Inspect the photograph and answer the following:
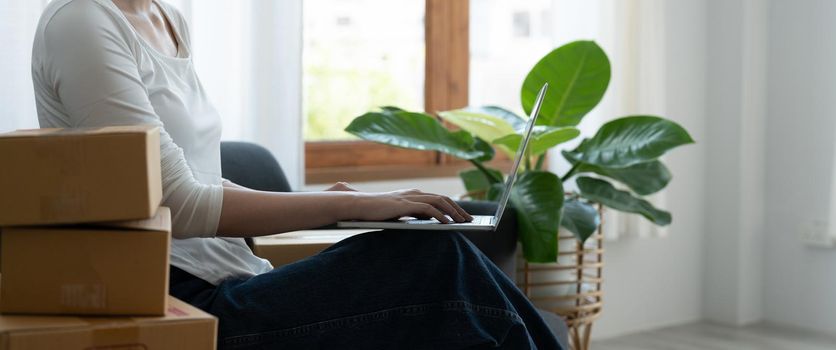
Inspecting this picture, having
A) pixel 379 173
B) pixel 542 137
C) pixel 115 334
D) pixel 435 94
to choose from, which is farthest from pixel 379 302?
pixel 435 94

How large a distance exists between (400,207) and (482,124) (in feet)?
3.35

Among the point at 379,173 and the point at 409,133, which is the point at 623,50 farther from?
the point at 409,133

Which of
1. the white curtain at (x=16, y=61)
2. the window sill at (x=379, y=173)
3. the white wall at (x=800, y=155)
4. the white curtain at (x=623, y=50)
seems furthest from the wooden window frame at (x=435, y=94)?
the white wall at (x=800, y=155)

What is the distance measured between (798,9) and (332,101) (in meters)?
1.73

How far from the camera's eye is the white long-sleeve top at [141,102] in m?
1.38

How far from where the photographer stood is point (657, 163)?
2.57 m

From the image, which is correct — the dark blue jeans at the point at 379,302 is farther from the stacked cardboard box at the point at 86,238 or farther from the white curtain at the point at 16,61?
the white curtain at the point at 16,61

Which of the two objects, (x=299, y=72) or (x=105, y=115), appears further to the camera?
(x=299, y=72)

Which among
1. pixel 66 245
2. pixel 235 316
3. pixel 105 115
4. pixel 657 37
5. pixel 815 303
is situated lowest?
pixel 815 303

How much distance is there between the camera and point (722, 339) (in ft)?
11.7

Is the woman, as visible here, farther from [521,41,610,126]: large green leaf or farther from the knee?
[521,41,610,126]: large green leaf

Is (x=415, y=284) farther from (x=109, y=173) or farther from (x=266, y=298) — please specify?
(x=109, y=173)

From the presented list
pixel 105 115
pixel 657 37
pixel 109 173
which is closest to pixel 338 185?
pixel 105 115

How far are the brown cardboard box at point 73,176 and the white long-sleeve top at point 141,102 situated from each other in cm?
18
